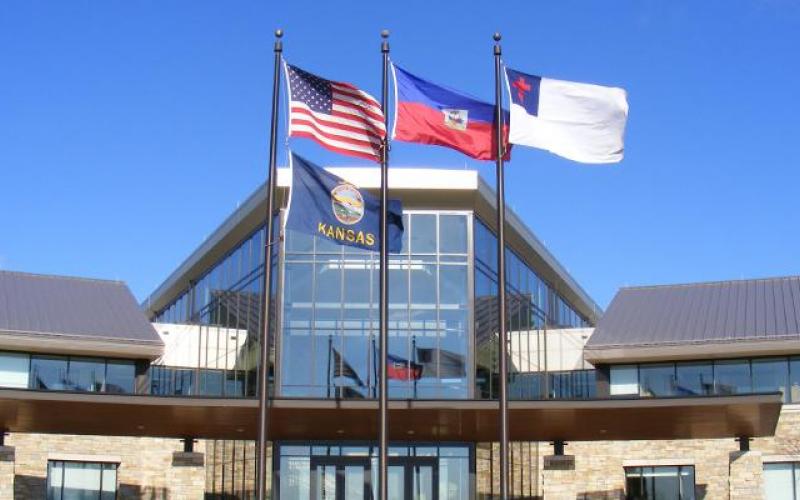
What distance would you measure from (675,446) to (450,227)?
9723 mm

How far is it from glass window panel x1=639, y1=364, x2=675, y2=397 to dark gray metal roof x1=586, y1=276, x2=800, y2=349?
0.95m

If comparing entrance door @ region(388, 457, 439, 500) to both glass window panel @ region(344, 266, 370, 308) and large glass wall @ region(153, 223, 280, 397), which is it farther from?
large glass wall @ region(153, 223, 280, 397)

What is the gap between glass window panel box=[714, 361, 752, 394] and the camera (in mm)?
37094

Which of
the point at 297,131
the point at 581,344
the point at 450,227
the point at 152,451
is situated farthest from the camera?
the point at 581,344

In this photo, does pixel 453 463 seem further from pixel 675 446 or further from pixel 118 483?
pixel 118 483

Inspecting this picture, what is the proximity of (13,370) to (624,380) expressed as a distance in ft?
59.2

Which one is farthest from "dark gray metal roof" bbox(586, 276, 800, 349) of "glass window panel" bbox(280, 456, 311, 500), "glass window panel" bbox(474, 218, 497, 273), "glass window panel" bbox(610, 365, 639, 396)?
"glass window panel" bbox(280, 456, 311, 500)

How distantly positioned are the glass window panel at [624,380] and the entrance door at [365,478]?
766 centimetres

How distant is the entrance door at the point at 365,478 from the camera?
3310cm

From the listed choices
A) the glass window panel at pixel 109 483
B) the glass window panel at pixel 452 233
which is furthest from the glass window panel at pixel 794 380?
the glass window panel at pixel 109 483

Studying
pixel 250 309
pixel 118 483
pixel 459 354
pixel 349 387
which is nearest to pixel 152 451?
pixel 118 483

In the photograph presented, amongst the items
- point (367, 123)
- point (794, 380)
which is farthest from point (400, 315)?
point (794, 380)

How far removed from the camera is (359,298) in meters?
33.5

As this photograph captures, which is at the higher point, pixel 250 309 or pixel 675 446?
pixel 250 309
